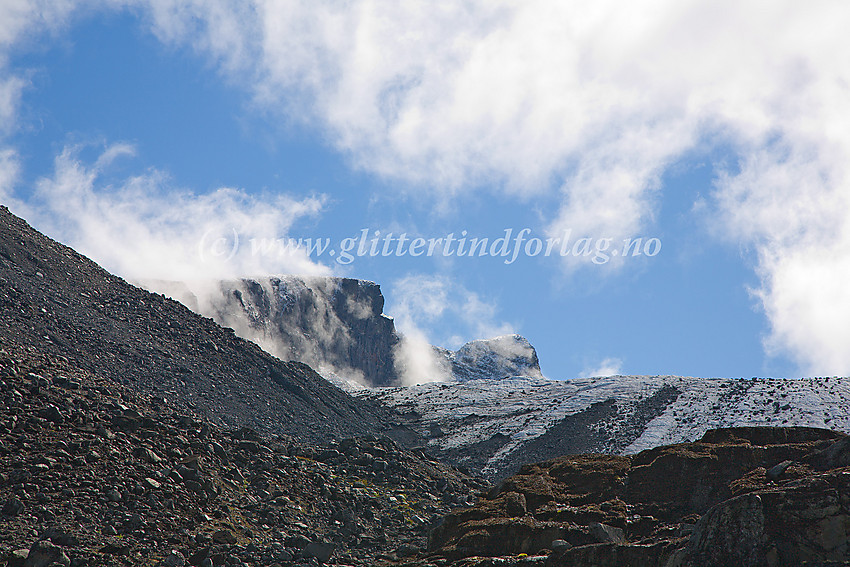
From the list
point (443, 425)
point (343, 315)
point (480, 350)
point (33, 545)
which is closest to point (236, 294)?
point (343, 315)

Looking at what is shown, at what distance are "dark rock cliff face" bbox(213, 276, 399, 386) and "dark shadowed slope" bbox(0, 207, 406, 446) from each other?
77.5m

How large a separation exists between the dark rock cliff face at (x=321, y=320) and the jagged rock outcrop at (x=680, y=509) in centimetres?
13237

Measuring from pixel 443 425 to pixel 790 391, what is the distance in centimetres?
4020

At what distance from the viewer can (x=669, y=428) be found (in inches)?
2889

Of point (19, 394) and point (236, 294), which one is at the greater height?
point (236, 294)

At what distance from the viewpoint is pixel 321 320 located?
573 feet

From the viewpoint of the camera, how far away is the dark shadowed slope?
5553cm

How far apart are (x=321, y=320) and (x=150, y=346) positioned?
367 feet

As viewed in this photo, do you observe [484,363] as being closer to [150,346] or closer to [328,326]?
[328,326]

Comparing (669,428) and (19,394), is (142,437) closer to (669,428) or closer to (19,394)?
(19,394)

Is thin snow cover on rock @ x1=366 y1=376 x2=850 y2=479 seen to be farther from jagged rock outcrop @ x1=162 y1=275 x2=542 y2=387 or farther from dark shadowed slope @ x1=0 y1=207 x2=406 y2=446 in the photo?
jagged rock outcrop @ x1=162 y1=275 x2=542 y2=387

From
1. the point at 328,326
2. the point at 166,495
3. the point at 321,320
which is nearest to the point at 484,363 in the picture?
the point at 328,326

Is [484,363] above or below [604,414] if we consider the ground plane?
above

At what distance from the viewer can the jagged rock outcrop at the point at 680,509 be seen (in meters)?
13.7
